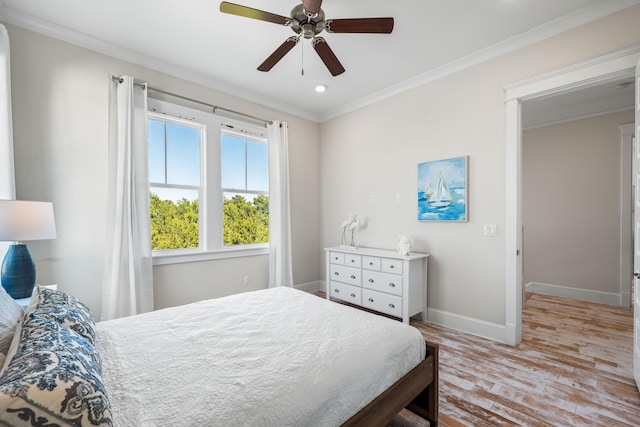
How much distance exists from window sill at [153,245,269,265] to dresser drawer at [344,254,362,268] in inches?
A: 44.7

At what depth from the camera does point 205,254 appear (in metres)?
3.35

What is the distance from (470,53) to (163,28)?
9.52ft

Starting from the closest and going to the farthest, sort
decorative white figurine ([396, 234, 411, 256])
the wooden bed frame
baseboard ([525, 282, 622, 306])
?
1. the wooden bed frame
2. decorative white figurine ([396, 234, 411, 256])
3. baseboard ([525, 282, 622, 306])

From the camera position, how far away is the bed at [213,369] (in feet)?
2.42

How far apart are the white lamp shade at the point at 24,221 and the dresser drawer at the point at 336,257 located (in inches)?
109

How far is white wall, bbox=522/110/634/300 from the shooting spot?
378cm

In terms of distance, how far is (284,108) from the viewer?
4.10 metres

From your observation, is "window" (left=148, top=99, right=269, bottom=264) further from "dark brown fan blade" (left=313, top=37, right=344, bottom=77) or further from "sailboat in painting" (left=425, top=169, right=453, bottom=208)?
"sailboat in painting" (left=425, top=169, right=453, bottom=208)

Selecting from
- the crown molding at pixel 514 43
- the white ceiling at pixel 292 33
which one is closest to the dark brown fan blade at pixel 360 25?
the white ceiling at pixel 292 33

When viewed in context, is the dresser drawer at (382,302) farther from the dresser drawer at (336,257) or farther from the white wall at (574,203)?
the white wall at (574,203)

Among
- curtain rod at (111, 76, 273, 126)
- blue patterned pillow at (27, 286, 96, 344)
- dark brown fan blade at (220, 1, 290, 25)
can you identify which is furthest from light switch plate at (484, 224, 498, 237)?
blue patterned pillow at (27, 286, 96, 344)

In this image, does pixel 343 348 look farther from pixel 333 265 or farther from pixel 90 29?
pixel 90 29

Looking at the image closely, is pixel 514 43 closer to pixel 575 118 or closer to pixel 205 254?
pixel 575 118

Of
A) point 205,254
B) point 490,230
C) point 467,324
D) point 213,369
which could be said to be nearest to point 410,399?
point 213,369
